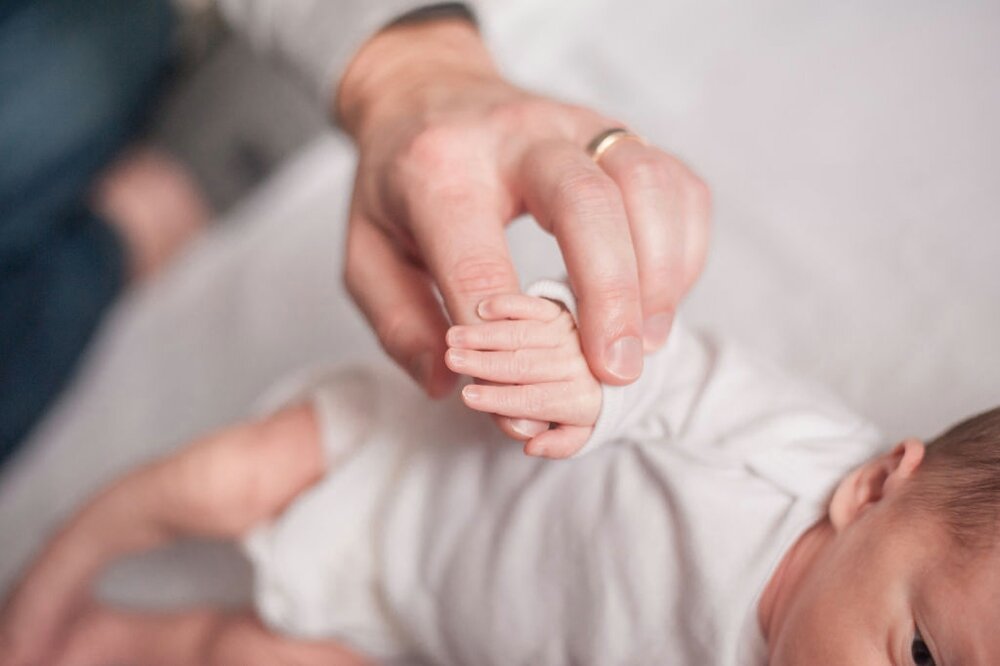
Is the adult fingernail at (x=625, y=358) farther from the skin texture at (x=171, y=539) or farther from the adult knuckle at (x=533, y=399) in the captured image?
the skin texture at (x=171, y=539)

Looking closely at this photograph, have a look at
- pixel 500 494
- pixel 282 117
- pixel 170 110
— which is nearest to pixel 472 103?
pixel 500 494

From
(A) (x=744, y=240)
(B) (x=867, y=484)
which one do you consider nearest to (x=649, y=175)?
(B) (x=867, y=484)

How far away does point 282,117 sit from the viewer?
1.54 meters

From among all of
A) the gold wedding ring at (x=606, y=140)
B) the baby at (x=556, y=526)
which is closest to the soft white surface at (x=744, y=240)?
the baby at (x=556, y=526)

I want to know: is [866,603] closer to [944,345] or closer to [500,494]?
[500,494]

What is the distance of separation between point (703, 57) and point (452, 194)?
0.76m

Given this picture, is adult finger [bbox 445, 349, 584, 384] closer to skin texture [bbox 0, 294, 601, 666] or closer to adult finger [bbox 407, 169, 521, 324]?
adult finger [bbox 407, 169, 521, 324]

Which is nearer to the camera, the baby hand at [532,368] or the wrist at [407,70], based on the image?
the baby hand at [532,368]

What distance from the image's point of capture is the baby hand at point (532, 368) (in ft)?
1.92

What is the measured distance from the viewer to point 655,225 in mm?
665

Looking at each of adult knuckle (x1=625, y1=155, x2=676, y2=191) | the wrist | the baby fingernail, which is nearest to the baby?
the baby fingernail

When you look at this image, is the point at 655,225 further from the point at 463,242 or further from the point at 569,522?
the point at 569,522

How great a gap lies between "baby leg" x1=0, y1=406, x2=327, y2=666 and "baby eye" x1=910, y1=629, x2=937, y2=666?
59cm

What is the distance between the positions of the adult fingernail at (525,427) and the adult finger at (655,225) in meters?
0.13
